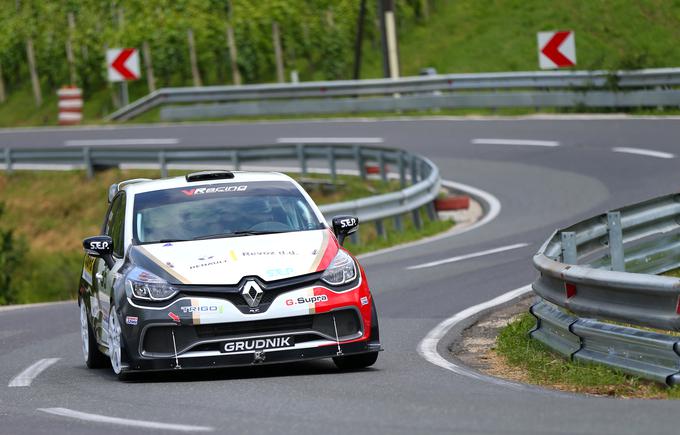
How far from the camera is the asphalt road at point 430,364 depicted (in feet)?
23.7

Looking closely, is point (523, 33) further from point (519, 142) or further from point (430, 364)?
point (430, 364)

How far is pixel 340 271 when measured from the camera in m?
9.38

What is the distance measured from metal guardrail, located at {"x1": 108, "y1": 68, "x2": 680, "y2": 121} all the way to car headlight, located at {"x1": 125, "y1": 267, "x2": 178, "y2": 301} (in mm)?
20224

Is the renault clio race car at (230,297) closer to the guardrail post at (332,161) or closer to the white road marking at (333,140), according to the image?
the guardrail post at (332,161)

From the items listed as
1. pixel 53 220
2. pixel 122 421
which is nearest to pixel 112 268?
pixel 122 421

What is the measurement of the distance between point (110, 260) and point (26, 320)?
505 centimetres

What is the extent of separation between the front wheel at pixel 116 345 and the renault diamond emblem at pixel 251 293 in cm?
91

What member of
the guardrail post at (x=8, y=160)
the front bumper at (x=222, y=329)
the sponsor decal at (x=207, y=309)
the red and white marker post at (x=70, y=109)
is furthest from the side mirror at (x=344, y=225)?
the red and white marker post at (x=70, y=109)

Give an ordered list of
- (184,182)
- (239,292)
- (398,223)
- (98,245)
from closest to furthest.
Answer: (239,292) → (98,245) → (184,182) → (398,223)

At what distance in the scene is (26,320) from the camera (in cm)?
1484

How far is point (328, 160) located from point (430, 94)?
376 inches

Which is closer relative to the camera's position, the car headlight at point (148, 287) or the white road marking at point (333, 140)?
the car headlight at point (148, 287)

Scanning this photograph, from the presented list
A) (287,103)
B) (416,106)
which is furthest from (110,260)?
(287,103)

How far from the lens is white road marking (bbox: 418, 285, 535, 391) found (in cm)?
877
